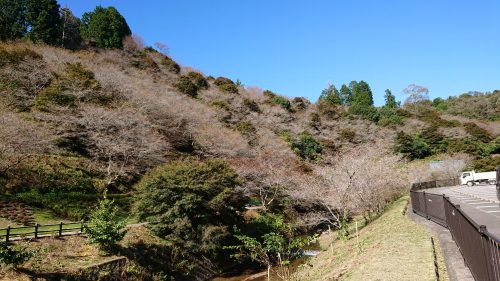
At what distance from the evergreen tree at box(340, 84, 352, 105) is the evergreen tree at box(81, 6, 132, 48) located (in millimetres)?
48502

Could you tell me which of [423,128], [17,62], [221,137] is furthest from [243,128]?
[423,128]

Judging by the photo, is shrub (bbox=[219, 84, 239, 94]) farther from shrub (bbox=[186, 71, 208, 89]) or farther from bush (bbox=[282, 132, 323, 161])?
bush (bbox=[282, 132, 323, 161])

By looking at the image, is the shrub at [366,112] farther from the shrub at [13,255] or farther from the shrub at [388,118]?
the shrub at [13,255]

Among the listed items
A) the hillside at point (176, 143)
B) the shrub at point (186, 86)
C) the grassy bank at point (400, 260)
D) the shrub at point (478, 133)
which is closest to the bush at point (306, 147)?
the hillside at point (176, 143)

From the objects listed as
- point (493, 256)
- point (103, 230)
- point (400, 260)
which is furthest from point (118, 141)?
point (493, 256)

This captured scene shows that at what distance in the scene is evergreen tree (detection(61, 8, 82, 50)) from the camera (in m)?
45.1

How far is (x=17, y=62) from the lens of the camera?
1242 inches

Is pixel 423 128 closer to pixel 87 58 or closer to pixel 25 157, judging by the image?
pixel 87 58

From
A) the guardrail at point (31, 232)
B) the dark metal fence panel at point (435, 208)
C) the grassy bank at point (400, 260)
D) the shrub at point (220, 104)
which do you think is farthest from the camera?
the shrub at point (220, 104)

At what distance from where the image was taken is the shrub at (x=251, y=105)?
53.6 metres

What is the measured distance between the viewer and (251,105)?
178 ft

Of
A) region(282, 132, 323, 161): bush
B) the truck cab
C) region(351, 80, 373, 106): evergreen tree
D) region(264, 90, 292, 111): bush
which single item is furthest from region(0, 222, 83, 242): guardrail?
region(351, 80, 373, 106): evergreen tree

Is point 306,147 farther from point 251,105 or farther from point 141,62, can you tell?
point 141,62

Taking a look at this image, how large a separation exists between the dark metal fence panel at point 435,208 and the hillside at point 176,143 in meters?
4.08
